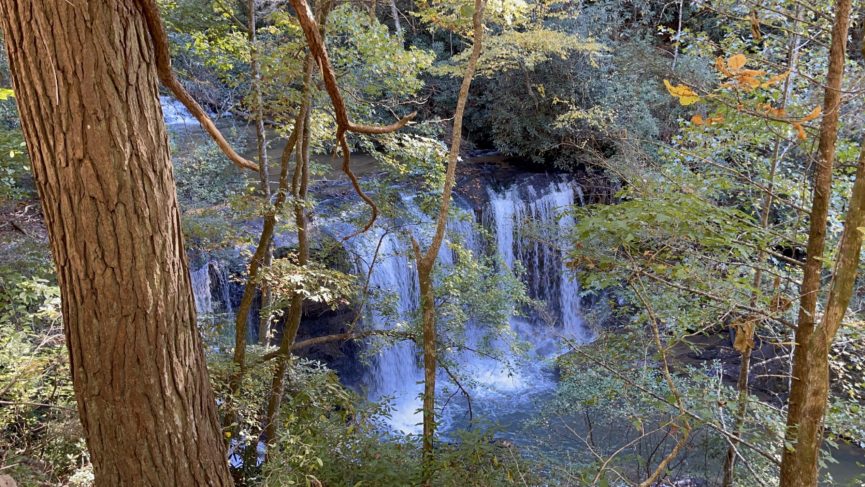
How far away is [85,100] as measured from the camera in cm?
139

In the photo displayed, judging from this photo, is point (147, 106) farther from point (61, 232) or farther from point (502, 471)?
point (502, 471)

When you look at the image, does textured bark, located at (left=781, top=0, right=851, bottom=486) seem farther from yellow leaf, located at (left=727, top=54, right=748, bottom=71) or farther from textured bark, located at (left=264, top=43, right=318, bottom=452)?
textured bark, located at (left=264, top=43, right=318, bottom=452)

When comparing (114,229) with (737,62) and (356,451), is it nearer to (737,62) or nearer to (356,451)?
(737,62)

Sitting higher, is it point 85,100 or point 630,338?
point 85,100

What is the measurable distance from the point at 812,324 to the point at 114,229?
9.00 ft

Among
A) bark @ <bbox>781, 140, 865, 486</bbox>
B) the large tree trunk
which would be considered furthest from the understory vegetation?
the large tree trunk

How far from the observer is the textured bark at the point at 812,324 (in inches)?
87.3

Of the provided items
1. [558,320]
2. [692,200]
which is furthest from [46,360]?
[558,320]

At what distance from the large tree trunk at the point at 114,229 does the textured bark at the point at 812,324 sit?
95.1 inches

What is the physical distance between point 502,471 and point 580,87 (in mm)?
8154

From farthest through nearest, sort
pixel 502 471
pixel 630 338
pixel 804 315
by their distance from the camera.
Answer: pixel 630 338 < pixel 502 471 < pixel 804 315

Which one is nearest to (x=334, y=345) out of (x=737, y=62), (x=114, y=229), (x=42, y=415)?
(x=42, y=415)

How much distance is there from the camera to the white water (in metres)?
6.49

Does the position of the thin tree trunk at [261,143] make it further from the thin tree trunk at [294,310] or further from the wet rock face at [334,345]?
the wet rock face at [334,345]
